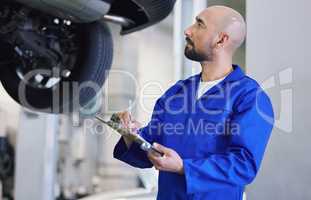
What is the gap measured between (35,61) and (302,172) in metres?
1.27

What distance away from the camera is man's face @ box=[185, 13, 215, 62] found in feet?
3.23

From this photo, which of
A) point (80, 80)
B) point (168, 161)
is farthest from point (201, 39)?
point (80, 80)

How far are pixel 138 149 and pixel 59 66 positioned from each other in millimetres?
938

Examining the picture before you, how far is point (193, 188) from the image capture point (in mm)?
850

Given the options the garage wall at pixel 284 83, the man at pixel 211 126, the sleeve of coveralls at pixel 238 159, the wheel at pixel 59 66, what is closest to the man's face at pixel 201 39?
the man at pixel 211 126

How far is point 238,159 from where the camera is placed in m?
0.86

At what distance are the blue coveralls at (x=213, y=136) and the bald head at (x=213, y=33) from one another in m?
0.08

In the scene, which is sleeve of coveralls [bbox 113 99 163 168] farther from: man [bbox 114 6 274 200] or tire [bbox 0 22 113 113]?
tire [bbox 0 22 113 113]

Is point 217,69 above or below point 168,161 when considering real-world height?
above

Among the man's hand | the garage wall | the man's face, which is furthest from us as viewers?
the garage wall

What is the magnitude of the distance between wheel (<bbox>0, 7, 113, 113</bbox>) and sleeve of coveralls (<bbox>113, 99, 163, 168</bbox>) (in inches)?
A: 30.3

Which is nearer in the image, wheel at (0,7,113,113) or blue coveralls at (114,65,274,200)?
blue coveralls at (114,65,274,200)

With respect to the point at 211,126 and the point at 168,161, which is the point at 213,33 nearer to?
the point at 211,126

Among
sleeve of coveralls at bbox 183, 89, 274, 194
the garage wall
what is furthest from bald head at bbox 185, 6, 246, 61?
the garage wall
